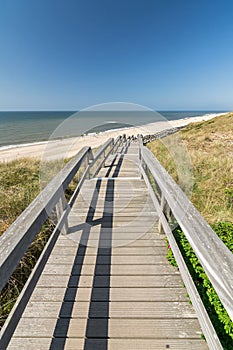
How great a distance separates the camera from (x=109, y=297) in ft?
6.60

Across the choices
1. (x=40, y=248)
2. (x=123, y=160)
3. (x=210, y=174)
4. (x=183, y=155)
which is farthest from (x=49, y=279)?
(x=183, y=155)

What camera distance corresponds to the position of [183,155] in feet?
31.4

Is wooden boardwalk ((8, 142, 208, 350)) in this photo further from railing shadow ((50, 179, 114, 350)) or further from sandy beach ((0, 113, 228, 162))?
→ sandy beach ((0, 113, 228, 162))

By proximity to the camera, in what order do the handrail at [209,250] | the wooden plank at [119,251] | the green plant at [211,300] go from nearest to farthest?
the handrail at [209,250]
the green plant at [211,300]
the wooden plank at [119,251]

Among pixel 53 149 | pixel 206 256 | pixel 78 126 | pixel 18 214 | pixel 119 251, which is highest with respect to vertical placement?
pixel 78 126

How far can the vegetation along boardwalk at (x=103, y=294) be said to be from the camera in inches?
62.8

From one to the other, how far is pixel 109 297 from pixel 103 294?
69 millimetres

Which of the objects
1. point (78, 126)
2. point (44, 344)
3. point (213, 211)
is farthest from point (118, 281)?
point (78, 126)

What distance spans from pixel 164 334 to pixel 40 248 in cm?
227

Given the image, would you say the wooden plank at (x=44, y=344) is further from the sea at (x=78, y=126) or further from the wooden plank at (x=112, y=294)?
the sea at (x=78, y=126)

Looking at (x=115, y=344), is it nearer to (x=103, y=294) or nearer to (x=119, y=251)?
(x=103, y=294)

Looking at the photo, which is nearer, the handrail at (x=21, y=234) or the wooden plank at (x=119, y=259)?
the handrail at (x=21, y=234)

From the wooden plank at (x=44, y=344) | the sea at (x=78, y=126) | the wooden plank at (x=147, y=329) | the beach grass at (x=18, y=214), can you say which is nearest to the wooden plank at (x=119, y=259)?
the beach grass at (x=18, y=214)

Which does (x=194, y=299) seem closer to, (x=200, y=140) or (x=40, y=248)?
(x=40, y=248)
